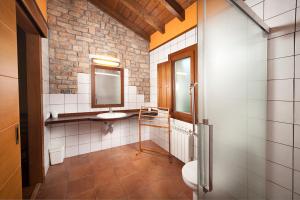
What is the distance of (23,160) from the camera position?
1741 mm

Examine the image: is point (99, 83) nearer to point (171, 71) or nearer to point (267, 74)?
point (171, 71)

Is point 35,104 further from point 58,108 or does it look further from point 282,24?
point 282,24

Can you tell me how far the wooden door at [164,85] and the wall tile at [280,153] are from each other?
1493mm

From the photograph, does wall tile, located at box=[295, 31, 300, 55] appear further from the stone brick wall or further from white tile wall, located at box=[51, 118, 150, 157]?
white tile wall, located at box=[51, 118, 150, 157]

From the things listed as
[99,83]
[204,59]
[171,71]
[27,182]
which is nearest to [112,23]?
[99,83]

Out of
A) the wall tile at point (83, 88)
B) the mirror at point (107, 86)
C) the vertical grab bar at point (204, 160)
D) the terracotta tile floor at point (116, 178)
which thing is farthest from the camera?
the mirror at point (107, 86)

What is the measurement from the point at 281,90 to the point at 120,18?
2765mm

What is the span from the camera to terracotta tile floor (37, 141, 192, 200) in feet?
5.05

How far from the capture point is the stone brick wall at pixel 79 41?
2.19 metres

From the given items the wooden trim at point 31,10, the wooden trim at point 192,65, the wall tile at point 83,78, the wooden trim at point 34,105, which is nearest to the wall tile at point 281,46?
the wooden trim at point 192,65

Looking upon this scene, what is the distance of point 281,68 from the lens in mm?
1043

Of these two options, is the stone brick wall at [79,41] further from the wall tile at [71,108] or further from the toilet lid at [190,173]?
the toilet lid at [190,173]

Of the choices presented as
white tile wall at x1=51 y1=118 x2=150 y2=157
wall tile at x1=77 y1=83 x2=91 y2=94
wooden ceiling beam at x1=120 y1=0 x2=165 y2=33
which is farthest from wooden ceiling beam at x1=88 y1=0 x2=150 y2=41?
white tile wall at x1=51 y1=118 x2=150 y2=157

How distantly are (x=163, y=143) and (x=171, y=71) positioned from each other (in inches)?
57.0
